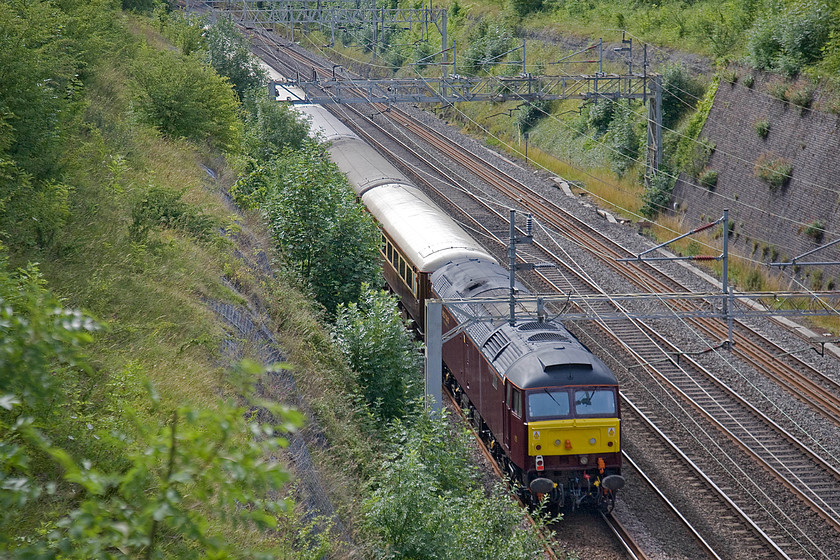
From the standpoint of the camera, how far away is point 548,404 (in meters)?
13.8

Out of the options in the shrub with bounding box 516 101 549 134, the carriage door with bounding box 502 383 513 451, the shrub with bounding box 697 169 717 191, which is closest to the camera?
the carriage door with bounding box 502 383 513 451

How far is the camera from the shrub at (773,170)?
2622 centimetres

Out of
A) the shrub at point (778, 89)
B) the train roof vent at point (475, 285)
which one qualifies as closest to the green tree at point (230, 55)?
the train roof vent at point (475, 285)

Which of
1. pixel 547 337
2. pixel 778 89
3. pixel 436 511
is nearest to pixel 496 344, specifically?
pixel 547 337

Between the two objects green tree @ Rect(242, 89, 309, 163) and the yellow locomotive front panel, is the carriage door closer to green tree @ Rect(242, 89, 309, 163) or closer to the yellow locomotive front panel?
the yellow locomotive front panel

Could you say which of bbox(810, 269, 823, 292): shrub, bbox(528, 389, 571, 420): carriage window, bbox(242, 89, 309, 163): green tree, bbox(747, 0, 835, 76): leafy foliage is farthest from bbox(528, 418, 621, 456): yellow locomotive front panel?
bbox(747, 0, 835, 76): leafy foliage

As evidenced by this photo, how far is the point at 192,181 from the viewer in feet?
52.0

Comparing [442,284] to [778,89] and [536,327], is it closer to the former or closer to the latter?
[536,327]

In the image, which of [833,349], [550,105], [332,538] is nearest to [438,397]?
[332,538]

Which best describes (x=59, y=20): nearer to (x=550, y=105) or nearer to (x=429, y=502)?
(x=429, y=502)

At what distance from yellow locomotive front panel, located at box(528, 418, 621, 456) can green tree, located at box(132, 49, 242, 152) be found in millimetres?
10764

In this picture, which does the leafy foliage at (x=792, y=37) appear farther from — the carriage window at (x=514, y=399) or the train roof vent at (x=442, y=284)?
the carriage window at (x=514, y=399)

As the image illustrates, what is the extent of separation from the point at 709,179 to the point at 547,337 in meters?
17.9

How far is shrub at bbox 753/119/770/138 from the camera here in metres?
27.8
